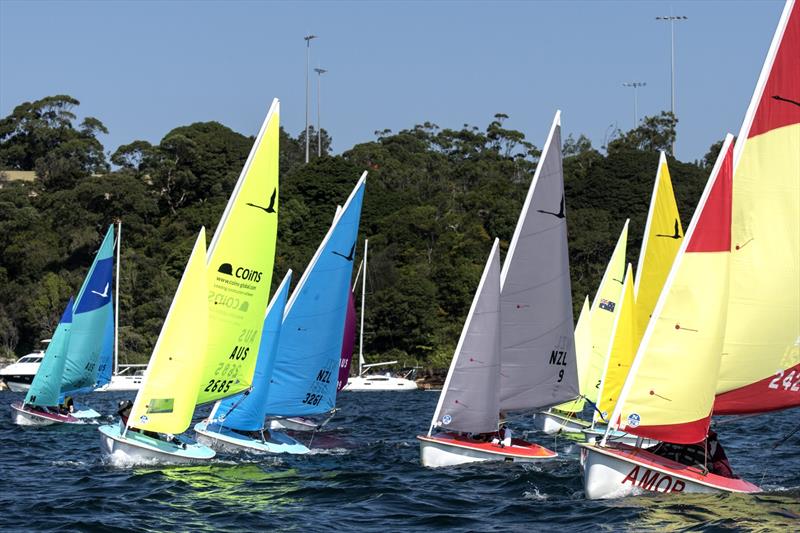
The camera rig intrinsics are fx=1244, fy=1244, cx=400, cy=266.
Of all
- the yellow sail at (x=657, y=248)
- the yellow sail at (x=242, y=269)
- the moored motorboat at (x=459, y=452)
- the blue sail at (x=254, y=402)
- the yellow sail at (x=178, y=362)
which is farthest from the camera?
the yellow sail at (x=657, y=248)

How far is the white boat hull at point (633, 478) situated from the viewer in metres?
17.7

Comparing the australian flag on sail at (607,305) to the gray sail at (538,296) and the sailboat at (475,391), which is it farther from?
the sailboat at (475,391)

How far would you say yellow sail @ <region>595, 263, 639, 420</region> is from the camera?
86.9 feet

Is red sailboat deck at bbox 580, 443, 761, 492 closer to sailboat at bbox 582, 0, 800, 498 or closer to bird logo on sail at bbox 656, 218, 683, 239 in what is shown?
sailboat at bbox 582, 0, 800, 498

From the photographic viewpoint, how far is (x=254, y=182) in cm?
2328

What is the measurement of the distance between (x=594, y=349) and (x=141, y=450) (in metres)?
15.7

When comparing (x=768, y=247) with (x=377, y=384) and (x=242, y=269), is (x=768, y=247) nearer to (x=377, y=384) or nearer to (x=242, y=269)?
(x=242, y=269)

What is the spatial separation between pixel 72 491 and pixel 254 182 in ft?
22.4

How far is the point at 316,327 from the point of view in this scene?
26.8 m

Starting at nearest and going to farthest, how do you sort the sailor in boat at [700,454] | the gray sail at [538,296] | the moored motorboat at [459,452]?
the sailor in boat at [700,454] → the moored motorboat at [459,452] → the gray sail at [538,296]

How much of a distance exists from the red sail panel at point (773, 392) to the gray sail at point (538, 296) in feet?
21.0

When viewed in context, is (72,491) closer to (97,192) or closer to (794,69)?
(794,69)

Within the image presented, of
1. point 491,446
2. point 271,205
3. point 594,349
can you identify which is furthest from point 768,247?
point 594,349

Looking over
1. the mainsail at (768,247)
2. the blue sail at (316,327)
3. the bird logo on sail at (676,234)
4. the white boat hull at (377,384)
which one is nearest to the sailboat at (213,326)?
the blue sail at (316,327)
